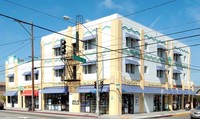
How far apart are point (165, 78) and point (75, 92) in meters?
13.2

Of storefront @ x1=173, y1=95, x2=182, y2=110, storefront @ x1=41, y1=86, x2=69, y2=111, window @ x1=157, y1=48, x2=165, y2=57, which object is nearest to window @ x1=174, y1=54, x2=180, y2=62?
window @ x1=157, y1=48, x2=165, y2=57

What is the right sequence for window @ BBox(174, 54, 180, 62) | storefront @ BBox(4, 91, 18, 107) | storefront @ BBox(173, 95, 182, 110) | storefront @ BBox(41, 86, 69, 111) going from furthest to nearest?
storefront @ BBox(4, 91, 18, 107), window @ BBox(174, 54, 180, 62), storefront @ BBox(173, 95, 182, 110), storefront @ BBox(41, 86, 69, 111)

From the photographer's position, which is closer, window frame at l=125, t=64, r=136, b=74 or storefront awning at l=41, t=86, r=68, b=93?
window frame at l=125, t=64, r=136, b=74

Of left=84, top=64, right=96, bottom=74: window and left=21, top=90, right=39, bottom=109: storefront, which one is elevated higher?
left=84, top=64, right=96, bottom=74: window

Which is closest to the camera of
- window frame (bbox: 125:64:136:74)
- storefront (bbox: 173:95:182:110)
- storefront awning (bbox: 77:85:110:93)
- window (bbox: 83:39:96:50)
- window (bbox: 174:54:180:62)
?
storefront awning (bbox: 77:85:110:93)

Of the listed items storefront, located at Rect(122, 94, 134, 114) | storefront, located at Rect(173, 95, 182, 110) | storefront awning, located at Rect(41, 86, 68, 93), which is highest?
storefront awning, located at Rect(41, 86, 68, 93)

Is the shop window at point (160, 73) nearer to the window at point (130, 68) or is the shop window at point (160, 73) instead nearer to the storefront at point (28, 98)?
the window at point (130, 68)

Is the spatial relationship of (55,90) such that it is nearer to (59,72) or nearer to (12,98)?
(59,72)

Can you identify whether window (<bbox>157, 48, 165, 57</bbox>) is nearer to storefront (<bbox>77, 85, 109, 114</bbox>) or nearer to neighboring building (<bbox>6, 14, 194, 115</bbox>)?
neighboring building (<bbox>6, 14, 194, 115</bbox>)

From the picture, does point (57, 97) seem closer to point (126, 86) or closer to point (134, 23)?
point (126, 86)

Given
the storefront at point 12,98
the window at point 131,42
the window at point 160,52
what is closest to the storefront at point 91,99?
the window at point 131,42

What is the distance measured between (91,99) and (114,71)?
543 centimetres

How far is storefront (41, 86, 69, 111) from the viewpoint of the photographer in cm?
4066

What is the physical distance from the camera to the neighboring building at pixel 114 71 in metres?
34.2
